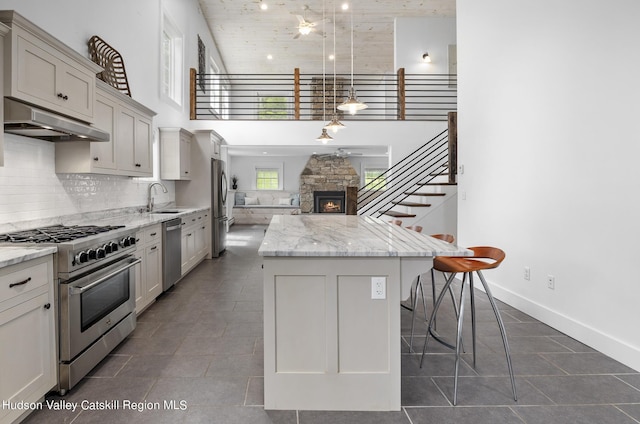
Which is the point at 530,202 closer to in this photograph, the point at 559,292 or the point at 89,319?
the point at 559,292

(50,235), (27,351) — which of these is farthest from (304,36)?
(27,351)

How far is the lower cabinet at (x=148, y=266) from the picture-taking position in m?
3.41

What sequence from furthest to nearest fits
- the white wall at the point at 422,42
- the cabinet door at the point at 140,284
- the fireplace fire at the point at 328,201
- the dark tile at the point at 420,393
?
the fireplace fire at the point at 328,201 → the white wall at the point at 422,42 → the cabinet door at the point at 140,284 → the dark tile at the point at 420,393

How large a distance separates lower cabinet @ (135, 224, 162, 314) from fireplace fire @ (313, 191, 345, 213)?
838 cm

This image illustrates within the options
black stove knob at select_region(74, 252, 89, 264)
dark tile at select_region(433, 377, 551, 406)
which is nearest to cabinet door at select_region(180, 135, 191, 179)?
black stove knob at select_region(74, 252, 89, 264)

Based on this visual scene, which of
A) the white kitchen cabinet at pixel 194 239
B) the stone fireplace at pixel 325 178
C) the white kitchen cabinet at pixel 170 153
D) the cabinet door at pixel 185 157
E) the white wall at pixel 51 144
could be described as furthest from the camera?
the stone fireplace at pixel 325 178

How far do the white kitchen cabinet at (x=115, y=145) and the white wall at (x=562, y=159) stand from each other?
375cm

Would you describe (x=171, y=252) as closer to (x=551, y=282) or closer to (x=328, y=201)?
(x=551, y=282)

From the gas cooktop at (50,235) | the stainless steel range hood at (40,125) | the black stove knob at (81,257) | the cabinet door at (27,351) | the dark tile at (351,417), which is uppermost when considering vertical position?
the stainless steel range hood at (40,125)

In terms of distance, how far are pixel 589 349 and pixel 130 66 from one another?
528cm

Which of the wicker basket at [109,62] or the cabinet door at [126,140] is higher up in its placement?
the wicker basket at [109,62]

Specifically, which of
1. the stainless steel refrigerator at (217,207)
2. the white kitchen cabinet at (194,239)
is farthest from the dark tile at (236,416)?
the stainless steel refrigerator at (217,207)

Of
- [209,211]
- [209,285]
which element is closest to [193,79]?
[209,211]

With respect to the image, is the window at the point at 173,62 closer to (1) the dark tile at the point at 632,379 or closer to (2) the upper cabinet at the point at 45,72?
(2) the upper cabinet at the point at 45,72
